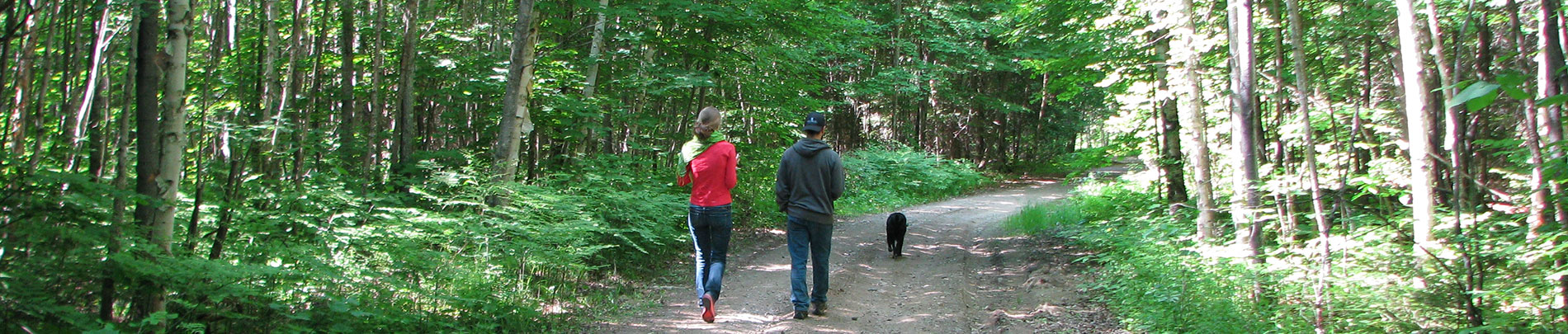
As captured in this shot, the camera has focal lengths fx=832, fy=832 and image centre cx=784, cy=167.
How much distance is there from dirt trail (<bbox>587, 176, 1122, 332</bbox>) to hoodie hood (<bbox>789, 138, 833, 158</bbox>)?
1245 millimetres

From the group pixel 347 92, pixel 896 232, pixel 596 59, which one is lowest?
pixel 896 232

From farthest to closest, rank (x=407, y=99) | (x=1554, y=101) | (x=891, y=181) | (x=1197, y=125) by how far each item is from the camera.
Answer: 1. (x=891, y=181)
2. (x=407, y=99)
3. (x=1197, y=125)
4. (x=1554, y=101)

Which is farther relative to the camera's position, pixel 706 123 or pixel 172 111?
pixel 706 123

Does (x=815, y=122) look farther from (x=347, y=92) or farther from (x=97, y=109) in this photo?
(x=347, y=92)

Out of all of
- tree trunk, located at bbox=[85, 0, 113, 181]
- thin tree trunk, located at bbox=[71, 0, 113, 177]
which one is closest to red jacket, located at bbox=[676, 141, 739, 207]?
tree trunk, located at bbox=[85, 0, 113, 181]

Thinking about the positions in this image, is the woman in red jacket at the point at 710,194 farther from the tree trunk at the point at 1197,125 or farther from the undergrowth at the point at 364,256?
the tree trunk at the point at 1197,125

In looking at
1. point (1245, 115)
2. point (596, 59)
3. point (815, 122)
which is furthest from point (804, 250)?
point (596, 59)

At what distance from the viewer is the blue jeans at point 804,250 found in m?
6.10

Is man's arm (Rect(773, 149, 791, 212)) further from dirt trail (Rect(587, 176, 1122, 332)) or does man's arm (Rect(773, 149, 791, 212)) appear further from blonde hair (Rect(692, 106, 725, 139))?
dirt trail (Rect(587, 176, 1122, 332))

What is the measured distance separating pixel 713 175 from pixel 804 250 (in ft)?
2.93

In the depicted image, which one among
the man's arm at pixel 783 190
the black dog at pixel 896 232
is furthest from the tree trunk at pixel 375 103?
the black dog at pixel 896 232

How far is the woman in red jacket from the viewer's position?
592cm

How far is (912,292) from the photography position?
768 cm

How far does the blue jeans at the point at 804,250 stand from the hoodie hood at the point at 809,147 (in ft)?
1.59
